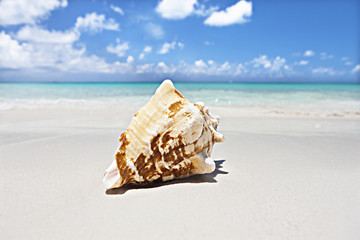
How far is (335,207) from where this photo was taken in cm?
206

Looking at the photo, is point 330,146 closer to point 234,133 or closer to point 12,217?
point 234,133

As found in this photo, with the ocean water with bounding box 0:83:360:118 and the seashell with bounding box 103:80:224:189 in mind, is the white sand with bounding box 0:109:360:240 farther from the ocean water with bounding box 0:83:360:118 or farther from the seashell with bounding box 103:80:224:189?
the ocean water with bounding box 0:83:360:118

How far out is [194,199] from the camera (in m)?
2.18

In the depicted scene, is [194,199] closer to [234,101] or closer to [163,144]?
[163,144]

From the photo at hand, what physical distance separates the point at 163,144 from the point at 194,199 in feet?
1.96

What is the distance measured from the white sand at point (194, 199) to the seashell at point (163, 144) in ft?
0.45

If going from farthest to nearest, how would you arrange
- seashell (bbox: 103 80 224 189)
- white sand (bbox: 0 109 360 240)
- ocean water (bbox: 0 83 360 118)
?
ocean water (bbox: 0 83 360 118) < seashell (bbox: 103 80 224 189) < white sand (bbox: 0 109 360 240)

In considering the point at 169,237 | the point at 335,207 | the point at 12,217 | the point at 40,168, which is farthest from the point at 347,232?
the point at 40,168

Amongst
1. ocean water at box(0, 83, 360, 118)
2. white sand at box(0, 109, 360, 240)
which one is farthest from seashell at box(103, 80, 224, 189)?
ocean water at box(0, 83, 360, 118)

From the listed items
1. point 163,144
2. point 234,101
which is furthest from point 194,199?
point 234,101

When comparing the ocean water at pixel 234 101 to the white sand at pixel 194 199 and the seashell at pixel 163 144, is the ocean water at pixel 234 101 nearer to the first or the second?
the white sand at pixel 194 199

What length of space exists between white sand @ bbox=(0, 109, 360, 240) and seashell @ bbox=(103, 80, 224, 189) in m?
0.14

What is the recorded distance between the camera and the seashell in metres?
2.34

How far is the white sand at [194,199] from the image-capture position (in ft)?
5.77
